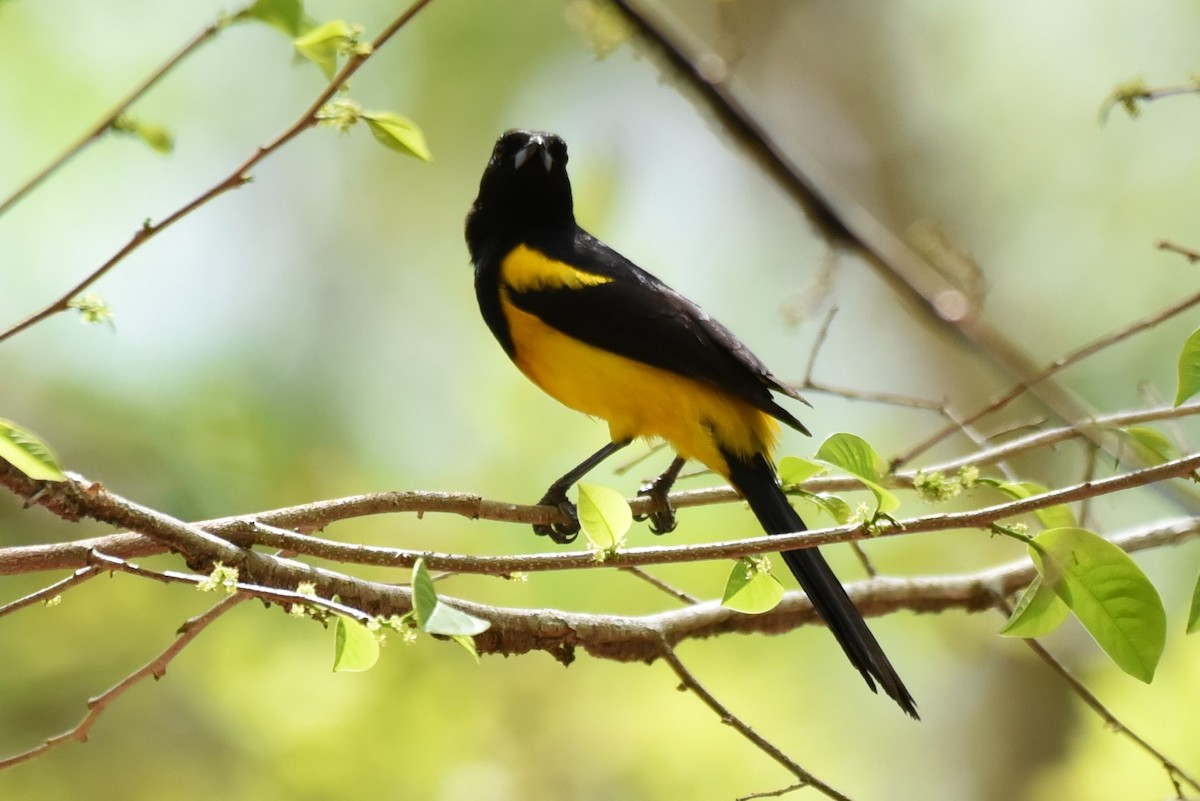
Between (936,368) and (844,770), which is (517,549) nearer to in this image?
(844,770)

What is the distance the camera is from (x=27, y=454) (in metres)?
1.01

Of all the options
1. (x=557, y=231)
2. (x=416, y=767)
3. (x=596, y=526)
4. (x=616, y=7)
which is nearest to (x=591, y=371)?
(x=557, y=231)

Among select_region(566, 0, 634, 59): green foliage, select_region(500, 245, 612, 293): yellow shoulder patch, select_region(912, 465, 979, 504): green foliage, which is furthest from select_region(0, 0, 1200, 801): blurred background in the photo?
select_region(912, 465, 979, 504): green foliage

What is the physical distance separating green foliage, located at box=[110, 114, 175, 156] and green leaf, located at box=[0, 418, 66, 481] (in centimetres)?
43

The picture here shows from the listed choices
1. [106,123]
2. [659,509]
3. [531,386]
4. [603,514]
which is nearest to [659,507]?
[659,509]

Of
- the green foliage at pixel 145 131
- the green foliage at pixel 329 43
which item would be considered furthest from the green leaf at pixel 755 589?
the green foliage at pixel 145 131

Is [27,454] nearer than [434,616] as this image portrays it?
No

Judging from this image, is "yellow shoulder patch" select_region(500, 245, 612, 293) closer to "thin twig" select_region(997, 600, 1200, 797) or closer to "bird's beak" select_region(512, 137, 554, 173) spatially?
"bird's beak" select_region(512, 137, 554, 173)

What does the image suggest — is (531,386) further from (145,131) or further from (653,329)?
(145,131)

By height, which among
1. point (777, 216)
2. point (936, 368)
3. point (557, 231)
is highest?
point (777, 216)

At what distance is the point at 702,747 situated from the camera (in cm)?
323

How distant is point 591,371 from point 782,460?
81cm

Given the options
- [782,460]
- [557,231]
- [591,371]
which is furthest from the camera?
[557,231]

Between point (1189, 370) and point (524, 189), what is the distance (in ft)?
5.41
